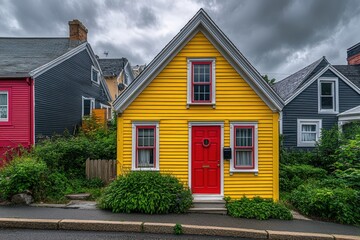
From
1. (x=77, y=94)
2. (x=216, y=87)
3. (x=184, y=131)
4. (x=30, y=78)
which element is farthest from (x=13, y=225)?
(x=77, y=94)

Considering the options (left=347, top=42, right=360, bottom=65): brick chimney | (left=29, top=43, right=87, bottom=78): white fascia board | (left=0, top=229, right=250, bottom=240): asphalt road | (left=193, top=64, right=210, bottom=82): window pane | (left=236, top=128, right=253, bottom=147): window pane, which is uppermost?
(left=347, top=42, right=360, bottom=65): brick chimney

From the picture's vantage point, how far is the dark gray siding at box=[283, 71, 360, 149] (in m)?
16.5

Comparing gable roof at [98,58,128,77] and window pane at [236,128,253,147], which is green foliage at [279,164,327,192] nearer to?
window pane at [236,128,253,147]

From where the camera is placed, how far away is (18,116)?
12.8 meters

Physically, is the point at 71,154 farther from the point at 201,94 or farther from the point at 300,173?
the point at 300,173

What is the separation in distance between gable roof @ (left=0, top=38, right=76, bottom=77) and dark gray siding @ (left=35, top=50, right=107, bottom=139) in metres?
0.76

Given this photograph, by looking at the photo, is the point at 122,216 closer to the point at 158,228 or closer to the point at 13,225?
the point at 158,228

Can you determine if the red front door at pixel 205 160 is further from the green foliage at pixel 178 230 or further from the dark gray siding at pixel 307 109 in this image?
the dark gray siding at pixel 307 109

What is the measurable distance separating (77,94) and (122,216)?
45.3 ft

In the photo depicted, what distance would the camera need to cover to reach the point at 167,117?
28.3 feet

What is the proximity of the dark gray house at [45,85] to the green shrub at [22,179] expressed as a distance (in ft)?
17.6

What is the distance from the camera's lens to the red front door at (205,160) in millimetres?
8523

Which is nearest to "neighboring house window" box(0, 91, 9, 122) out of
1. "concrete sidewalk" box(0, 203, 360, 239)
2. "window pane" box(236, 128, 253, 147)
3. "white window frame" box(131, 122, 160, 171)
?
"concrete sidewalk" box(0, 203, 360, 239)

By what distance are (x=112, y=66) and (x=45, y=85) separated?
17271 millimetres
